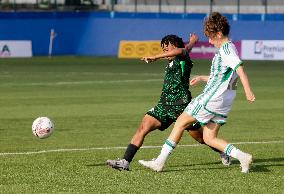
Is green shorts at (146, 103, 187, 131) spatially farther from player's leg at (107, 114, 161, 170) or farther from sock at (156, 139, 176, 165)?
sock at (156, 139, 176, 165)

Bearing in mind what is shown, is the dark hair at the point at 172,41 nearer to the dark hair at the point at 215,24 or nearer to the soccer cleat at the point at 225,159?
the dark hair at the point at 215,24

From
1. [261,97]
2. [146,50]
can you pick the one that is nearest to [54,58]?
[146,50]

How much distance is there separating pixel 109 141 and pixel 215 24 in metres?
4.94

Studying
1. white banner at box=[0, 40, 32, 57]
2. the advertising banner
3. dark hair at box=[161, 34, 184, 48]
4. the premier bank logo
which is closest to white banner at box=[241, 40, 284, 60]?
the premier bank logo

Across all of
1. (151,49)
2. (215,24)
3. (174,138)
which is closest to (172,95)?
(174,138)

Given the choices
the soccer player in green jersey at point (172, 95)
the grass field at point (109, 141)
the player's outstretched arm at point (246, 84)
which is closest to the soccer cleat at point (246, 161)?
the grass field at point (109, 141)

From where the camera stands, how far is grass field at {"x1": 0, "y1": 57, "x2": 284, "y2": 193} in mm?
12039

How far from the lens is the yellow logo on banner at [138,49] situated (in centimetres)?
5150

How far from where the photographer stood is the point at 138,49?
53281 mm

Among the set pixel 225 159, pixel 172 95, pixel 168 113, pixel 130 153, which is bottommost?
pixel 225 159

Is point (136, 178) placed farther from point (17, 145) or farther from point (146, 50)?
point (146, 50)

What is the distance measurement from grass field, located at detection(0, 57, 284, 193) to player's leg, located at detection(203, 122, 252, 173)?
0.57 ft

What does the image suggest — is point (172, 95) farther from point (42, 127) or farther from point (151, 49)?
point (151, 49)

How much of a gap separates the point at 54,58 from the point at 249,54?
10.2 meters
